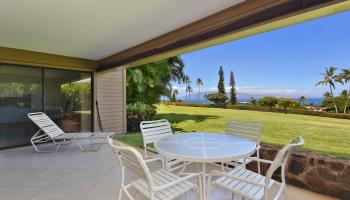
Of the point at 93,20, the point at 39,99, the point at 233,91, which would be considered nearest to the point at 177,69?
the point at 233,91

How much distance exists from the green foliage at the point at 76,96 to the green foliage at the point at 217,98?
15.9 ft

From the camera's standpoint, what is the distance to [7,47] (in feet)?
15.9

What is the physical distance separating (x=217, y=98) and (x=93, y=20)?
20.9 ft

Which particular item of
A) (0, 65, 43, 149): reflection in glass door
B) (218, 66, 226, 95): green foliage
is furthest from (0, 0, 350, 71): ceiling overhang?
(218, 66, 226, 95): green foliage

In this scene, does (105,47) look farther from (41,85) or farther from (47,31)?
(41,85)

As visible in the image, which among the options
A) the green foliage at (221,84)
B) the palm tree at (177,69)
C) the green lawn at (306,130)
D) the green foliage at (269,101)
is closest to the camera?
the green lawn at (306,130)

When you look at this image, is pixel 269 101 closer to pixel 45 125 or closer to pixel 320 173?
pixel 320 173

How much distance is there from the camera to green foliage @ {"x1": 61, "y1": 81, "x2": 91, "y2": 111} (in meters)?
5.95

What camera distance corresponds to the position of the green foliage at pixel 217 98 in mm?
8375

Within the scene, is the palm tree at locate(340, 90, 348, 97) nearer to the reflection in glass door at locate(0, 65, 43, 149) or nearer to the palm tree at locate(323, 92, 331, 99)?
the palm tree at locate(323, 92, 331, 99)

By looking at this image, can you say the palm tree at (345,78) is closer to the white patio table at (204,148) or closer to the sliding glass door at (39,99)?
the white patio table at (204,148)

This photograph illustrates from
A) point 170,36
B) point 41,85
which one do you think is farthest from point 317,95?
point 41,85

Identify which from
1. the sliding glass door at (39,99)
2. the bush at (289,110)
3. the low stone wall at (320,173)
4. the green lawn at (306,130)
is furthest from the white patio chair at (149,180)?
the sliding glass door at (39,99)

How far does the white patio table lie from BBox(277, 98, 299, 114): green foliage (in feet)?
14.6
